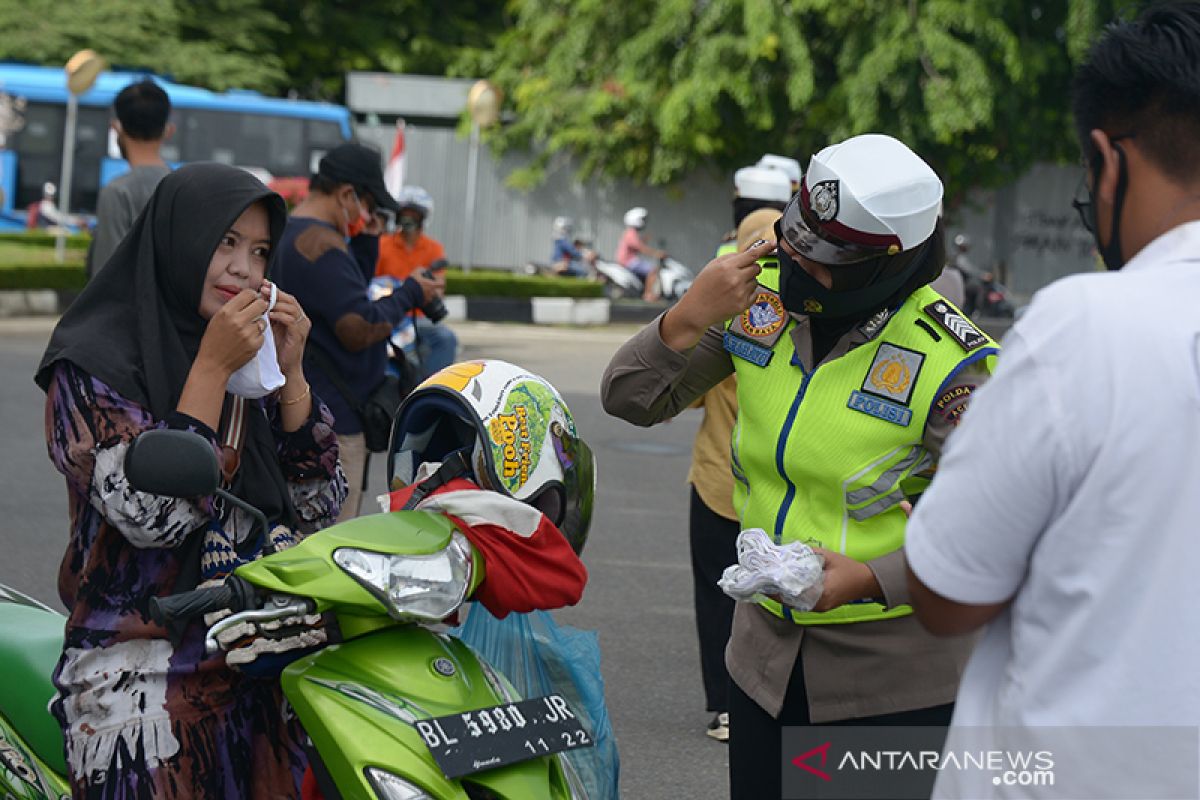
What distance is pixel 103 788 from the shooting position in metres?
2.81

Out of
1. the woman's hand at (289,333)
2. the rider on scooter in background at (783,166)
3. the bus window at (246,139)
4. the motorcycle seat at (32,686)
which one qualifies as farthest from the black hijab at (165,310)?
the bus window at (246,139)

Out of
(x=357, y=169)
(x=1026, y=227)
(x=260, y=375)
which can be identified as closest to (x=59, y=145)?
(x=1026, y=227)

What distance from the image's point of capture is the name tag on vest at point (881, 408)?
2.64 metres

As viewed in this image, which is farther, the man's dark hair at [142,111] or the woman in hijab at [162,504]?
the man's dark hair at [142,111]

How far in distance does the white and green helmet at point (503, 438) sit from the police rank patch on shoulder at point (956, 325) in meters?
0.66

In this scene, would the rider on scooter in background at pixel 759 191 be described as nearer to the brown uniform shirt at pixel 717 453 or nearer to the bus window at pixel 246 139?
the brown uniform shirt at pixel 717 453

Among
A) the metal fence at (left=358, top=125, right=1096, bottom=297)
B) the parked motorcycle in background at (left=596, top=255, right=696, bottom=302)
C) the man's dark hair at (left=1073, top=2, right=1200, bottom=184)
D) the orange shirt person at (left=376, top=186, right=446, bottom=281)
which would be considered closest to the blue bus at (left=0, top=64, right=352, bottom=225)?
the metal fence at (left=358, top=125, right=1096, bottom=297)

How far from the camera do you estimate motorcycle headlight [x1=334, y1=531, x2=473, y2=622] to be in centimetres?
256

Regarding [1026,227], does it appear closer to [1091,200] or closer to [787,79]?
[787,79]

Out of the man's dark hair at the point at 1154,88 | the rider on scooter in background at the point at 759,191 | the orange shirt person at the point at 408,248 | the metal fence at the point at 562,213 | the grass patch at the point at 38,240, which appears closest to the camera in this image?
the man's dark hair at the point at 1154,88

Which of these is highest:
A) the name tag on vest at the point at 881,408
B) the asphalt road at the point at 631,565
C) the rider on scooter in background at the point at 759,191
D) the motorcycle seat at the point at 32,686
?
the rider on scooter in background at the point at 759,191

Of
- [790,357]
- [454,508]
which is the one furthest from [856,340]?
[454,508]

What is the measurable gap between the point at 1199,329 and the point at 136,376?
183cm

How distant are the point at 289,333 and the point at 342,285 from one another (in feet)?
7.37
